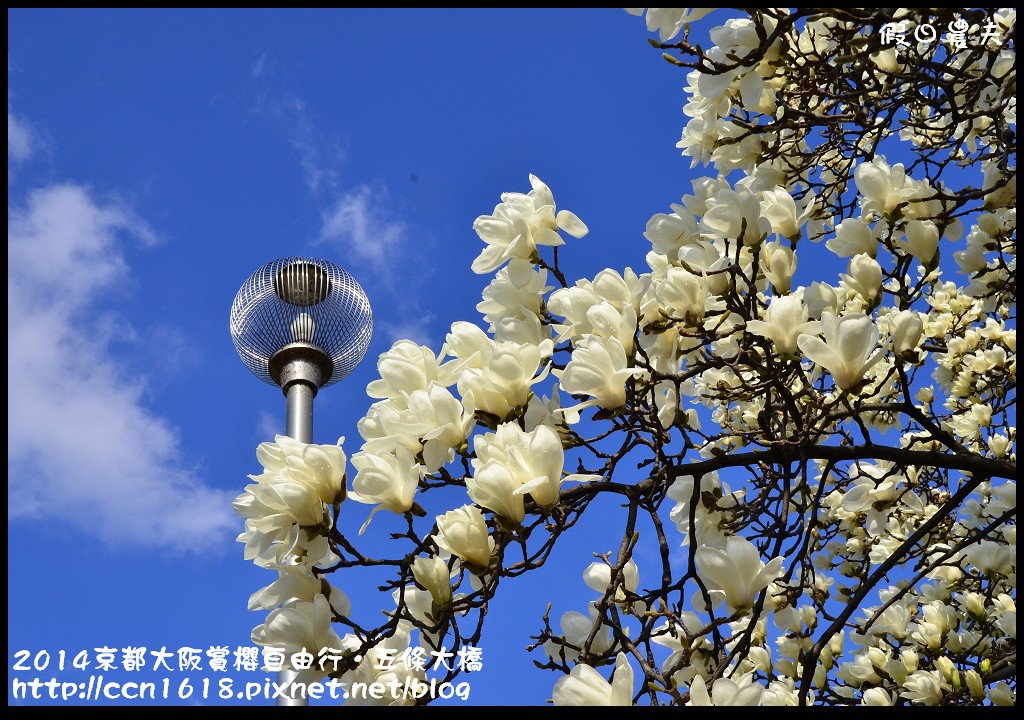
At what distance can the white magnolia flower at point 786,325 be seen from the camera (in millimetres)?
1636

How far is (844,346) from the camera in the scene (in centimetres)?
156

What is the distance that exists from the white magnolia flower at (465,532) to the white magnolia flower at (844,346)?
Result: 25.1 inches

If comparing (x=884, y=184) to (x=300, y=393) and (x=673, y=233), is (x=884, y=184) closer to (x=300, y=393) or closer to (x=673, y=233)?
(x=673, y=233)

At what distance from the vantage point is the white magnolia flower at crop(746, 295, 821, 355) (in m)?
1.64

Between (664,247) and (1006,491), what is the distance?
146 centimetres

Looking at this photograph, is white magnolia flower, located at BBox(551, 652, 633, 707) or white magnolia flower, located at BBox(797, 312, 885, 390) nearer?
white magnolia flower, located at BBox(551, 652, 633, 707)

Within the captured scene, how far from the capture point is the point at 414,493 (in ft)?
5.00

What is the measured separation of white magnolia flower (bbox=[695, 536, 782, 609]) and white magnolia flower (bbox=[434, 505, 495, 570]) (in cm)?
35

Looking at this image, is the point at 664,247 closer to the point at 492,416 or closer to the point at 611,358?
the point at 611,358

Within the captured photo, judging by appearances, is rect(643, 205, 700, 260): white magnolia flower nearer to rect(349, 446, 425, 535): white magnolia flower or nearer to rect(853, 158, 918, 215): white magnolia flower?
rect(853, 158, 918, 215): white magnolia flower

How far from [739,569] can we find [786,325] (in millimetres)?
469

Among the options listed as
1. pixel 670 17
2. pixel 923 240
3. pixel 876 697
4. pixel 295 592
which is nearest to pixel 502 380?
pixel 295 592

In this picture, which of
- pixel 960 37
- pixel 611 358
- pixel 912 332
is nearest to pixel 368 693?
pixel 611 358

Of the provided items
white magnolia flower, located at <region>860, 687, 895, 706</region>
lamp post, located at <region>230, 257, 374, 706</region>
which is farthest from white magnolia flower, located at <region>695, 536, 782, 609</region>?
lamp post, located at <region>230, 257, 374, 706</region>
